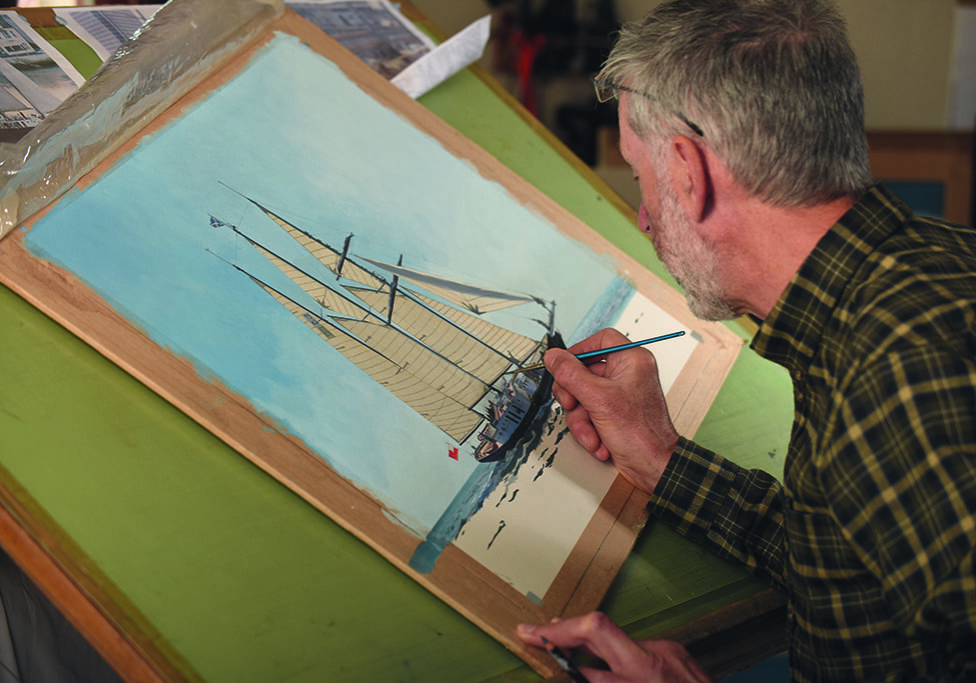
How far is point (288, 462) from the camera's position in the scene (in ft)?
3.03

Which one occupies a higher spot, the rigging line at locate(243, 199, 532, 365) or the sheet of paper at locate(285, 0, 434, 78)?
the sheet of paper at locate(285, 0, 434, 78)

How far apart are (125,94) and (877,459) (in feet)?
3.52

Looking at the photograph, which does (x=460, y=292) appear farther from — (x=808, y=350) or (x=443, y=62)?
(x=443, y=62)

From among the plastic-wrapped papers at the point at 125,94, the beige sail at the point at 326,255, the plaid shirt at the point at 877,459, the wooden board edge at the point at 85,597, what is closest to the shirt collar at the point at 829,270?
the plaid shirt at the point at 877,459

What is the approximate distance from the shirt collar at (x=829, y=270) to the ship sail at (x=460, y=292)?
1.36ft

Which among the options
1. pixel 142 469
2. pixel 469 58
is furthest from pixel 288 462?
pixel 469 58

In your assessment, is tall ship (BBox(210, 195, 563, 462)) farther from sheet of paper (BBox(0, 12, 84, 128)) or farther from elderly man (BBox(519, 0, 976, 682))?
sheet of paper (BBox(0, 12, 84, 128))

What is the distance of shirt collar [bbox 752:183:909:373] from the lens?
3.07ft

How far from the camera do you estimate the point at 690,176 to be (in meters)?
1.03

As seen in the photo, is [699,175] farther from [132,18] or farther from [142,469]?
[132,18]

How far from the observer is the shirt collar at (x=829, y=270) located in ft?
3.07

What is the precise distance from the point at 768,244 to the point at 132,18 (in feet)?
3.81

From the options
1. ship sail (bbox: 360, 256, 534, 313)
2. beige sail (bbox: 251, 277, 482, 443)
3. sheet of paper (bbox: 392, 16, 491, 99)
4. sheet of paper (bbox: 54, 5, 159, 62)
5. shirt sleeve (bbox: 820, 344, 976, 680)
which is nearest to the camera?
shirt sleeve (bbox: 820, 344, 976, 680)

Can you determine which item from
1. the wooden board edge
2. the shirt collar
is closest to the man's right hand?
the shirt collar
